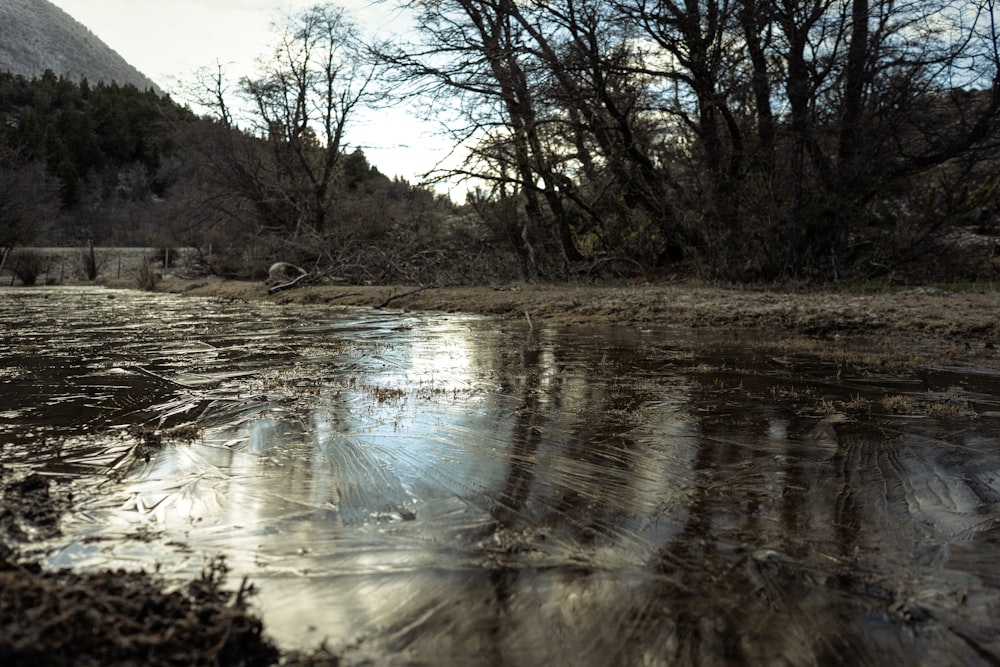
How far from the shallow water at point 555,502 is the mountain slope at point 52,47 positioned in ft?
399

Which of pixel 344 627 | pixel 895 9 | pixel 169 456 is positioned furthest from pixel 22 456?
pixel 895 9

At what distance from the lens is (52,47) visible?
117438 millimetres

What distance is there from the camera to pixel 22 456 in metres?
3.49

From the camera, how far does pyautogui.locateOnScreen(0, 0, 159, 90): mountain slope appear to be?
10812 cm

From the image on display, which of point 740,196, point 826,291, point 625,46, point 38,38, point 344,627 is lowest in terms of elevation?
point 344,627

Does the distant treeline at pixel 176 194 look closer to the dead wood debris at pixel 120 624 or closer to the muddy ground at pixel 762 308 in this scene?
the muddy ground at pixel 762 308

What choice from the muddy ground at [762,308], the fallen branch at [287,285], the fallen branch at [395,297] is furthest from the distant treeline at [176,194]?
the muddy ground at [762,308]

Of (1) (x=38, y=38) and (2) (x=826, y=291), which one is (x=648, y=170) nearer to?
(2) (x=826, y=291)

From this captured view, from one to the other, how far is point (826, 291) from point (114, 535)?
486 inches

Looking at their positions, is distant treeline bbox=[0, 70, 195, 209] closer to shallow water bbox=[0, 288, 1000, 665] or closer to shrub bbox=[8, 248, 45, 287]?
shrub bbox=[8, 248, 45, 287]

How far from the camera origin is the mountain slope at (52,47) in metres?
108

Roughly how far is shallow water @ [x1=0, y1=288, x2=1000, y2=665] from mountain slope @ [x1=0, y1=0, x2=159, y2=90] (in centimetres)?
12160

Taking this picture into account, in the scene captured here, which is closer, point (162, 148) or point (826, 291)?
point (826, 291)

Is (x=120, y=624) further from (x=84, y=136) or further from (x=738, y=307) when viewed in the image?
(x=84, y=136)
